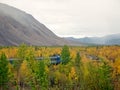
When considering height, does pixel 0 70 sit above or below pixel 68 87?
above

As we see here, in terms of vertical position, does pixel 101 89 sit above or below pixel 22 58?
below

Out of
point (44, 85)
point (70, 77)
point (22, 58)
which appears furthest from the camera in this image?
point (22, 58)

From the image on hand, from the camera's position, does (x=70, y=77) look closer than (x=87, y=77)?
No

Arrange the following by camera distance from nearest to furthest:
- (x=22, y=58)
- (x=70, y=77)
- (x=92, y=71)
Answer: (x=92, y=71), (x=70, y=77), (x=22, y=58)

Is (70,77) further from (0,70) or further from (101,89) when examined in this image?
(0,70)

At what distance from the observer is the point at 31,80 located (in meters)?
111

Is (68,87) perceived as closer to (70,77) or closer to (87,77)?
(70,77)

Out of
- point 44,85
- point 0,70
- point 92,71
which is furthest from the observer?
point 92,71

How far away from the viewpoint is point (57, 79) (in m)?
118

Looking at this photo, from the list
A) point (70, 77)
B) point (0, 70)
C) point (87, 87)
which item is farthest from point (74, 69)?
point (0, 70)

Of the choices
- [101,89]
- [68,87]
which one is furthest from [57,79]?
[101,89]

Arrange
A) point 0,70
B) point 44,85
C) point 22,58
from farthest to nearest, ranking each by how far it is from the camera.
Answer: point 22,58 → point 44,85 → point 0,70

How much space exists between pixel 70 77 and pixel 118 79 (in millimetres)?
17447

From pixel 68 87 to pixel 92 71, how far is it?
13603 mm
